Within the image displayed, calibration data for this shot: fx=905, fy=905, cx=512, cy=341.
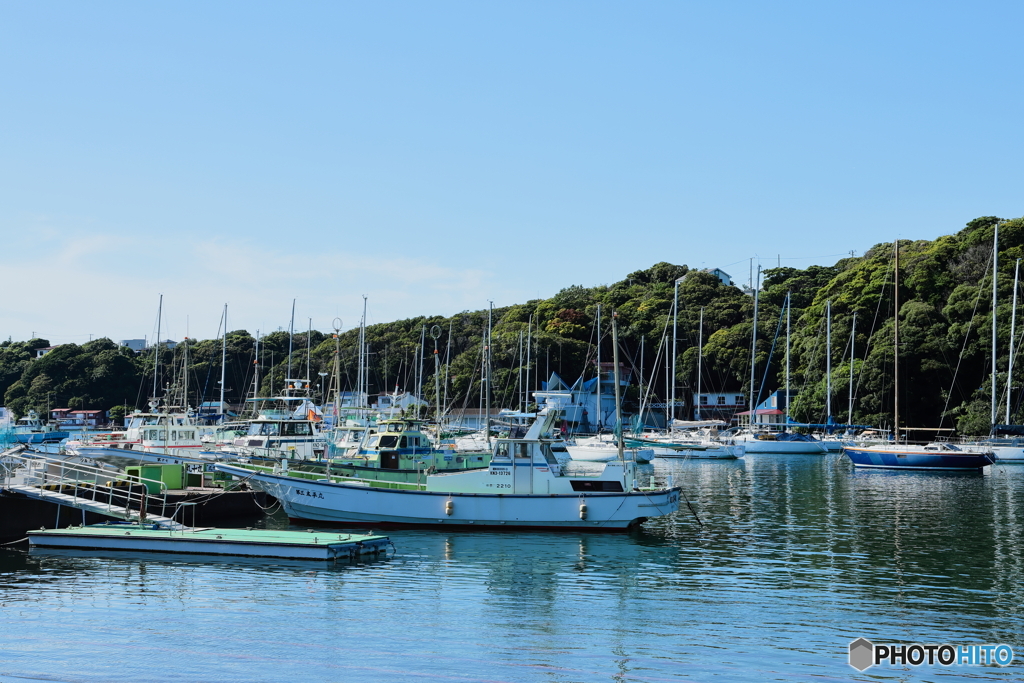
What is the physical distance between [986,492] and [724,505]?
13764mm

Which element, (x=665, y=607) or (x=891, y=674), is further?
(x=665, y=607)

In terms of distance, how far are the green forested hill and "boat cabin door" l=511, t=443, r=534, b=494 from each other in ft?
160

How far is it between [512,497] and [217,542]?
8802 mm

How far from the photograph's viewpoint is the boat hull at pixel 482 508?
27.8 m

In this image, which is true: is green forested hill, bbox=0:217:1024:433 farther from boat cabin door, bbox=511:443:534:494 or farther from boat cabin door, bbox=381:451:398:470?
boat cabin door, bbox=511:443:534:494

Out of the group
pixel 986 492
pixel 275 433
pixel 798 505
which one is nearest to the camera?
pixel 798 505

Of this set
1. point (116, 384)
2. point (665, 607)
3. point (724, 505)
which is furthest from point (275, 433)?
point (116, 384)

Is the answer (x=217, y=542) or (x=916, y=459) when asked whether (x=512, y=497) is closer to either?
(x=217, y=542)

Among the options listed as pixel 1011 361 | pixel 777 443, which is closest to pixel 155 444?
pixel 777 443

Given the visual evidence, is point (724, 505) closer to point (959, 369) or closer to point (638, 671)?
point (638, 671)

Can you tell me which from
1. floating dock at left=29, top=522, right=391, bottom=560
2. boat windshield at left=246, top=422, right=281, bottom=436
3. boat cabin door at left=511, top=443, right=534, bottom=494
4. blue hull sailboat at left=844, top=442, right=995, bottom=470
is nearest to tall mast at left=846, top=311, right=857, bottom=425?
blue hull sailboat at left=844, top=442, right=995, bottom=470

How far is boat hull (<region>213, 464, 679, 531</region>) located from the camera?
91.0 feet

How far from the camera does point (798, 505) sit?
36.5m

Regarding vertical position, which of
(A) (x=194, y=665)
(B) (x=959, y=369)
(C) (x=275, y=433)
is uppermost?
(B) (x=959, y=369)
